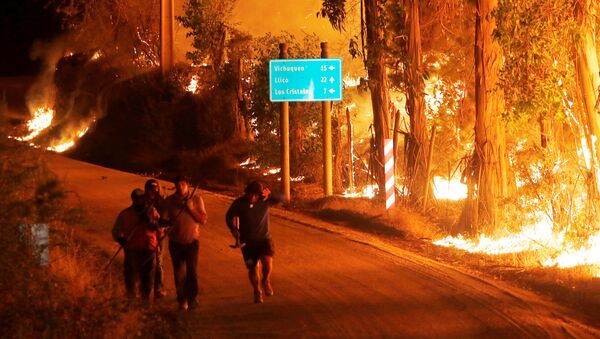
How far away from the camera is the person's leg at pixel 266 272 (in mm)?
10852

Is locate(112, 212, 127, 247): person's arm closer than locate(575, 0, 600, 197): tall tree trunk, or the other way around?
locate(112, 212, 127, 247): person's arm

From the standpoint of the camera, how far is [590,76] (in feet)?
45.3

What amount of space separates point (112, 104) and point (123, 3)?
438 cm

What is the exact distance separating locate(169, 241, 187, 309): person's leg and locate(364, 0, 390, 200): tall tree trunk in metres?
8.73

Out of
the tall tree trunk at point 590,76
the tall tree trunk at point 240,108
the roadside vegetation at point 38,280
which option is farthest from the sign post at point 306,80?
the roadside vegetation at point 38,280

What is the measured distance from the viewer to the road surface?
9.63 metres

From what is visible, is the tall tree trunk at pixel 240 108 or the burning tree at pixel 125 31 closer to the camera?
the tall tree trunk at pixel 240 108

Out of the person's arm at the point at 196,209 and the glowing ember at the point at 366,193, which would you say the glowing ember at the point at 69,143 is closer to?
the glowing ember at the point at 366,193

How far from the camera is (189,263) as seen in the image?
1029 centimetres

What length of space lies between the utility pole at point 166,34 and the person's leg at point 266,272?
20.9 metres

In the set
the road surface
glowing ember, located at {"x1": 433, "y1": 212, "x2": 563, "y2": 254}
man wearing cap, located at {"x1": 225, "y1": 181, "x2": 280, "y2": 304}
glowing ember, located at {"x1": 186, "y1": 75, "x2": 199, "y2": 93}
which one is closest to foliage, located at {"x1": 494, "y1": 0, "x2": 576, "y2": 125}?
glowing ember, located at {"x1": 433, "y1": 212, "x2": 563, "y2": 254}

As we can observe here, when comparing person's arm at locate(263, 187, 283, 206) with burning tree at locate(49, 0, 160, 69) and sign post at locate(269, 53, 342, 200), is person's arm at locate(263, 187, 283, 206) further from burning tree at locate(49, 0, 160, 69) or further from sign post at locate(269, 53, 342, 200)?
burning tree at locate(49, 0, 160, 69)

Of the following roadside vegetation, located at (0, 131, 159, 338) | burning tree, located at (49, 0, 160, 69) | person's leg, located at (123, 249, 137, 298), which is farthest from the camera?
burning tree, located at (49, 0, 160, 69)

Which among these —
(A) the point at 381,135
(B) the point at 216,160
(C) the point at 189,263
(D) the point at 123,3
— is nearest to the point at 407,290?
(C) the point at 189,263
